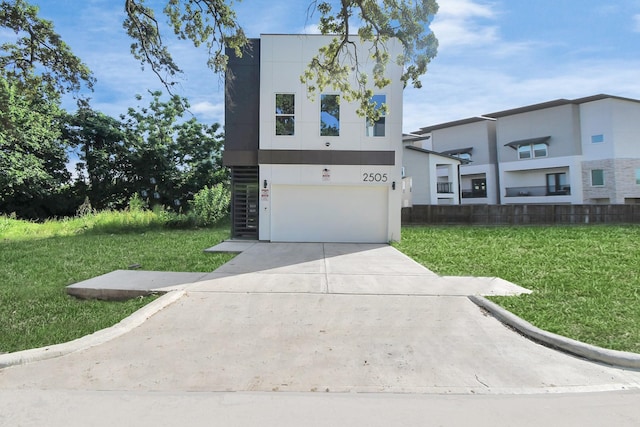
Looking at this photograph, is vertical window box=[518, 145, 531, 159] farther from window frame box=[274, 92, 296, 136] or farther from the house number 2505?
window frame box=[274, 92, 296, 136]

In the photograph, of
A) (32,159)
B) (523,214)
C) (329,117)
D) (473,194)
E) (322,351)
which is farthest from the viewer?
(473,194)

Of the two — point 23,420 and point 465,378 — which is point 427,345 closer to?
point 465,378

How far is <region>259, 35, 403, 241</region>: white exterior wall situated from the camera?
1482 cm

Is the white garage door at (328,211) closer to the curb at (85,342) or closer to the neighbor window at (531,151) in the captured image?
the curb at (85,342)

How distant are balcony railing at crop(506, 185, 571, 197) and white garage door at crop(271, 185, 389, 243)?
27259mm

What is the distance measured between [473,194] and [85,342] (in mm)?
41307

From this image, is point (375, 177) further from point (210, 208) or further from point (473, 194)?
point (473, 194)

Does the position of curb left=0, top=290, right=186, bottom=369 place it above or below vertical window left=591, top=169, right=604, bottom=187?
below

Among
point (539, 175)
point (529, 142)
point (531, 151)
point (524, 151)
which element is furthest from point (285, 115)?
point (539, 175)

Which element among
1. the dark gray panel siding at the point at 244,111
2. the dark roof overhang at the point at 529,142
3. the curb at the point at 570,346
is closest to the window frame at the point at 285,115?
the dark gray panel siding at the point at 244,111

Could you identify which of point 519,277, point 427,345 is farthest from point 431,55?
point 427,345

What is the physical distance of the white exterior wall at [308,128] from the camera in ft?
48.6

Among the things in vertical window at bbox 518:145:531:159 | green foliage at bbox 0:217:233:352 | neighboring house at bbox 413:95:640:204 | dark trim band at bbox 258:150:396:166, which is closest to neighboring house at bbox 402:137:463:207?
neighboring house at bbox 413:95:640:204

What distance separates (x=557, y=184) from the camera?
36.2 m
